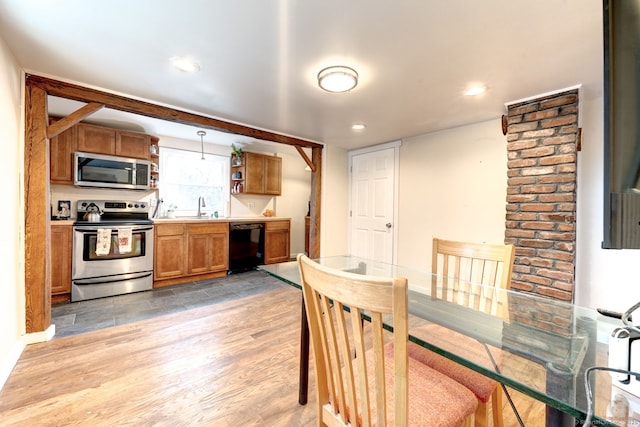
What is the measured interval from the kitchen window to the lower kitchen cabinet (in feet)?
2.40

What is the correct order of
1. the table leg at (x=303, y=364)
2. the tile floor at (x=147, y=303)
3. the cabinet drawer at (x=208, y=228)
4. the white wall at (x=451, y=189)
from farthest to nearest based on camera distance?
the cabinet drawer at (x=208, y=228) → the white wall at (x=451, y=189) → the tile floor at (x=147, y=303) → the table leg at (x=303, y=364)

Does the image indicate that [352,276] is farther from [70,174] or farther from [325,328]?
[70,174]

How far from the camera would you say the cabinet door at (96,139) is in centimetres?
335

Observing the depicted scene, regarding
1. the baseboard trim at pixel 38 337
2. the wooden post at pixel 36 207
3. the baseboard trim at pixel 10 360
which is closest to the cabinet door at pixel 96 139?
the wooden post at pixel 36 207

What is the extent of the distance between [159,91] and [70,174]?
1.95m

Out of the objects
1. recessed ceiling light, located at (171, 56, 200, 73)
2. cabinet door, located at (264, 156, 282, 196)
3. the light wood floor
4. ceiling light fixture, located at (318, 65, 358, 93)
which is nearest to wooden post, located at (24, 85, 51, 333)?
the light wood floor

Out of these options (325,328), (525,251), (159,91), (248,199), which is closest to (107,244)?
(159,91)

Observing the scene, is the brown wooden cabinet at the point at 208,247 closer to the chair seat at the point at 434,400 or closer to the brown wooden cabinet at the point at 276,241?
the brown wooden cabinet at the point at 276,241

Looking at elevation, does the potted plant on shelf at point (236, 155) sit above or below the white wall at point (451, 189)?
above

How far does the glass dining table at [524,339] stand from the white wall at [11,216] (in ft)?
5.73

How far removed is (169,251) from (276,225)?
1.76 metres

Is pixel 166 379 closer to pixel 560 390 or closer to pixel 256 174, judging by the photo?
pixel 560 390

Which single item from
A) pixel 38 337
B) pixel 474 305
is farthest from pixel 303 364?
pixel 38 337

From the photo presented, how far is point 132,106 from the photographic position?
8.43ft
